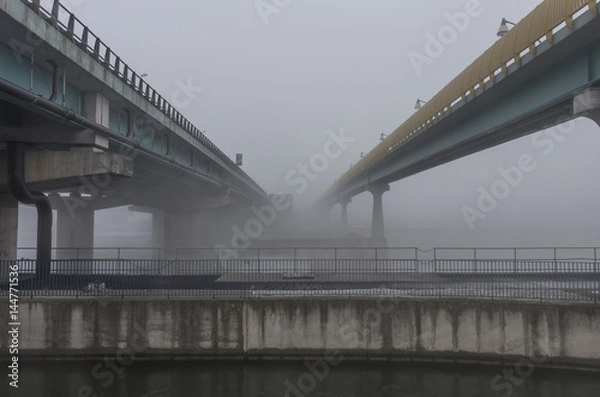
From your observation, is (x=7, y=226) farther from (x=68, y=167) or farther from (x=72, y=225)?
(x=72, y=225)

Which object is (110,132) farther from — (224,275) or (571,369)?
(571,369)

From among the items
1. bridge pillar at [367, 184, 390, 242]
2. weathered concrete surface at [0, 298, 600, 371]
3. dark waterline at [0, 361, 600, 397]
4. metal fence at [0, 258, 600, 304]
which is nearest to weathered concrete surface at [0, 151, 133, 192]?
metal fence at [0, 258, 600, 304]

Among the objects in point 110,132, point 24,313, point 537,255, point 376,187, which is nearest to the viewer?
point 24,313

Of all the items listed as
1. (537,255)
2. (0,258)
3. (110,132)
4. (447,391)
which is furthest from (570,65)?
(537,255)

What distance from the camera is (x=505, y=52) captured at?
18.7 meters

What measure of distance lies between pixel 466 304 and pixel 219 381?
9.46 metres

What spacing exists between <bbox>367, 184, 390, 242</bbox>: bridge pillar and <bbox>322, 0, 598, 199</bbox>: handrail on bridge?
29200 mm

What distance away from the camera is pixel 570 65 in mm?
16469

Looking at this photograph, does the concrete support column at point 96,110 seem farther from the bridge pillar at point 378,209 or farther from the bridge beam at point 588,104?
the bridge pillar at point 378,209

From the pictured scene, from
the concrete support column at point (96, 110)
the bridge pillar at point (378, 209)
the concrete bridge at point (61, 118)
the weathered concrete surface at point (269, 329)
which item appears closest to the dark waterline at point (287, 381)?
the weathered concrete surface at point (269, 329)

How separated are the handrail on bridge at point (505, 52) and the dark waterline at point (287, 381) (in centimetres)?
1154

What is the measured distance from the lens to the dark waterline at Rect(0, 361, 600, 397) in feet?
49.3

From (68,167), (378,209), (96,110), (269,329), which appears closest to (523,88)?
(269,329)

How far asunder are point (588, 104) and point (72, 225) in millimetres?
55812
